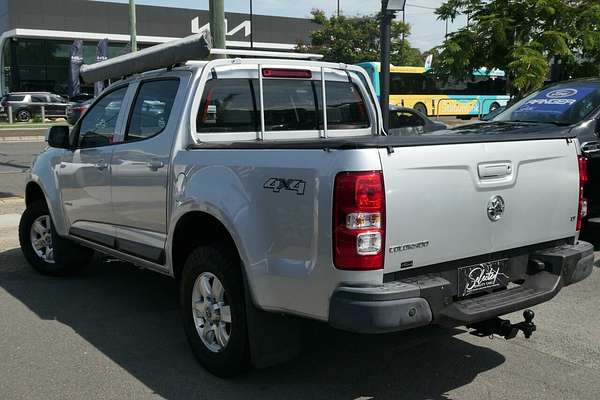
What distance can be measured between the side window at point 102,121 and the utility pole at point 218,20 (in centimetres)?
291

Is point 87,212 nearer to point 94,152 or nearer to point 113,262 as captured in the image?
point 94,152

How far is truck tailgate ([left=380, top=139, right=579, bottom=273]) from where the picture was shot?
10.2 ft

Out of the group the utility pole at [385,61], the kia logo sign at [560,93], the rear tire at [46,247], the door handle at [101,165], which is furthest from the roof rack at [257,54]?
the kia logo sign at [560,93]

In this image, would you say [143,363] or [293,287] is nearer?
[293,287]

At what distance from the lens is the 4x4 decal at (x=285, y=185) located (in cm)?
319

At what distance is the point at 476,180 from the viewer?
3.37m

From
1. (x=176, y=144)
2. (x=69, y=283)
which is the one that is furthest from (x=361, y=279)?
(x=69, y=283)

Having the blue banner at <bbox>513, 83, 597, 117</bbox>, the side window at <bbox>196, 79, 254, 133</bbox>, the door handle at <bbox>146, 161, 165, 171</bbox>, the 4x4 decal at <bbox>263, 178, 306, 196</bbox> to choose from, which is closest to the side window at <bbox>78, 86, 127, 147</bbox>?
the door handle at <bbox>146, 161, 165, 171</bbox>

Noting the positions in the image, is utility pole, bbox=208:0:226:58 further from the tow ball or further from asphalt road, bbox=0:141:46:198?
the tow ball

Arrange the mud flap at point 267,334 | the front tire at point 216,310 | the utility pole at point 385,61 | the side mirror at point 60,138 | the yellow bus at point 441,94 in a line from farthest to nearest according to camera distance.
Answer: the yellow bus at point 441,94 < the utility pole at point 385,61 < the side mirror at point 60,138 < the front tire at point 216,310 < the mud flap at point 267,334

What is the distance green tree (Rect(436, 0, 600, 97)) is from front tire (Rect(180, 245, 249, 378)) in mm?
8117

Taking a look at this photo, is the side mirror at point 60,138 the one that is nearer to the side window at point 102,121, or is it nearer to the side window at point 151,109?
the side window at point 102,121

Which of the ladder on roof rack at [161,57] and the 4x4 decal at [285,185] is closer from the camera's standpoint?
the 4x4 decal at [285,185]

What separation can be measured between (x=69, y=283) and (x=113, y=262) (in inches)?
34.1
